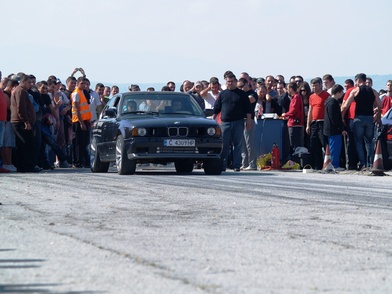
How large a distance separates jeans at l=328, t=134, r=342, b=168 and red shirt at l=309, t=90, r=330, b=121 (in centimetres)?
69

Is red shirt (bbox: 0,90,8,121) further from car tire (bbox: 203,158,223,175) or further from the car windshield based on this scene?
car tire (bbox: 203,158,223,175)

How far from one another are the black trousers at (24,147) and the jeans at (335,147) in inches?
248

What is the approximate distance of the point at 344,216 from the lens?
10516 millimetres

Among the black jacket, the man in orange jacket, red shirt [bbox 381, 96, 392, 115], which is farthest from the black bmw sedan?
red shirt [bbox 381, 96, 392, 115]

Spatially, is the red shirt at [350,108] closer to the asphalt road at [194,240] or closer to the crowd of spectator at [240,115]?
the crowd of spectator at [240,115]

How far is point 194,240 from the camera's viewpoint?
8.32m

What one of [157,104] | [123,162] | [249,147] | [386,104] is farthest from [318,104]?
[123,162]

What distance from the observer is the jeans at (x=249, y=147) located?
77.0 feet

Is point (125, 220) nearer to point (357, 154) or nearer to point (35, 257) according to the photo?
point (35, 257)

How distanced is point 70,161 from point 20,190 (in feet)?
42.4

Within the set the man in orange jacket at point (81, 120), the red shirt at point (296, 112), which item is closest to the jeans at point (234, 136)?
the red shirt at point (296, 112)

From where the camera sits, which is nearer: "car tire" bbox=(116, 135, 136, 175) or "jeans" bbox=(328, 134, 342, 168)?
"car tire" bbox=(116, 135, 136, 175)

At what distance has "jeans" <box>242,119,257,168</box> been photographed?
23.5m

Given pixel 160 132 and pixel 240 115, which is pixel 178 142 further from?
pixel 240 115
